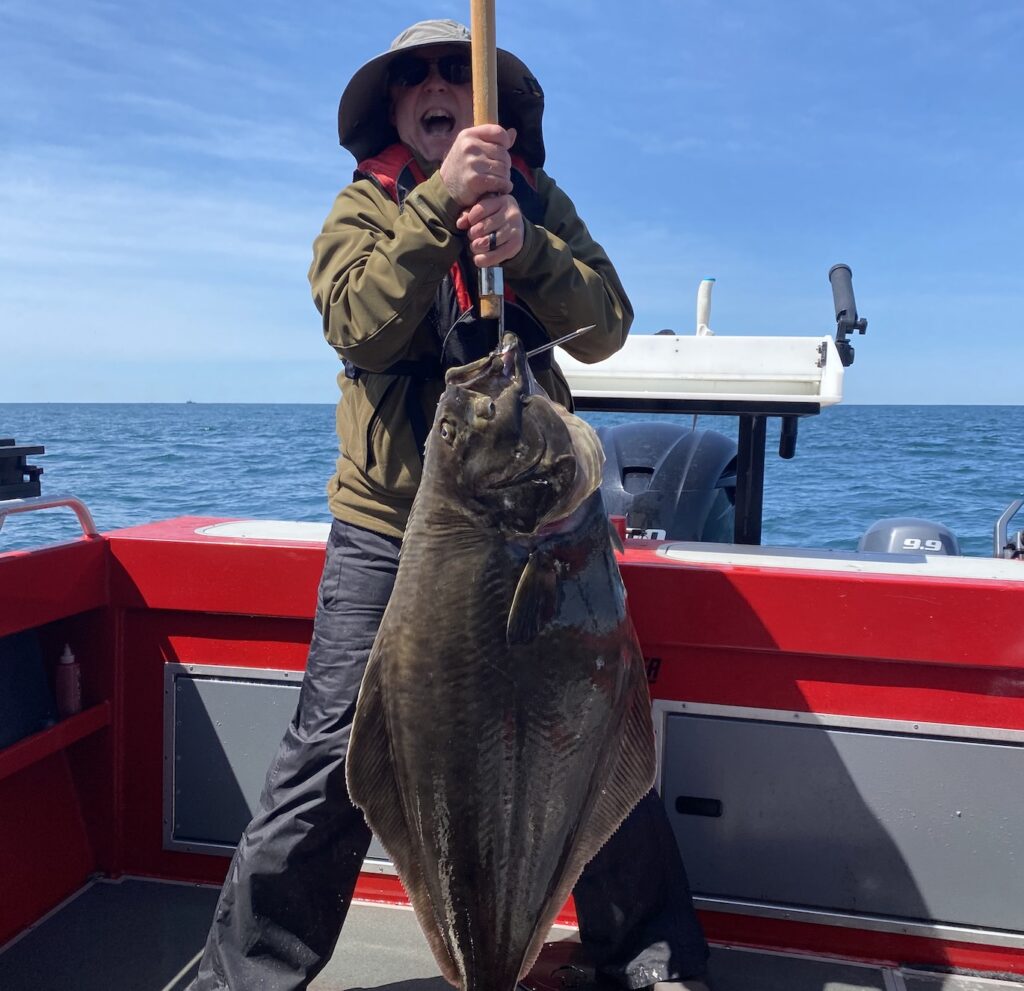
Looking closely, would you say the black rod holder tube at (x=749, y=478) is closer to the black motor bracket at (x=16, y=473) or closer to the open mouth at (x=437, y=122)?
the open mouth at (x=437, y=122)

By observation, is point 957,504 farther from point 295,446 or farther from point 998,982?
point 295,446

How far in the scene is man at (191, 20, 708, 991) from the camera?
7.38 ft

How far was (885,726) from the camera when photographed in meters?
3.00

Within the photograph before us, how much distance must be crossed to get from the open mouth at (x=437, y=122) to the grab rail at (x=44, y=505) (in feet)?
5.22

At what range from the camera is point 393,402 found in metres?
2.49

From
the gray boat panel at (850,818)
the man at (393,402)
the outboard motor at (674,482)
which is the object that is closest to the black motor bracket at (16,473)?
the man at (393,402)

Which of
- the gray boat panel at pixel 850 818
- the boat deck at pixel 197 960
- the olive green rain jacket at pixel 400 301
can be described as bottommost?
the boat deck at pixel 197 960

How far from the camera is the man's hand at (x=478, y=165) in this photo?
6.61ft

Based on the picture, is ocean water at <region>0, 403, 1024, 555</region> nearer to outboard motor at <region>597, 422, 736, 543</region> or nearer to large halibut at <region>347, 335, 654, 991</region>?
outboard motor at <region>597, 422, 736, 543</region>

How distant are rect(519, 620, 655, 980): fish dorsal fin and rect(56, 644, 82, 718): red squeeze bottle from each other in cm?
203

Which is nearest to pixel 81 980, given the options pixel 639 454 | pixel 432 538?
pixel 432 538

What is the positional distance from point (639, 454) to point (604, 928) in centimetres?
308

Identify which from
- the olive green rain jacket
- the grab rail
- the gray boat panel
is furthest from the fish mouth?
the grab rail

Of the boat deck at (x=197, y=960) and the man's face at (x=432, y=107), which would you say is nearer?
the man's face at (x=432, y=107)
